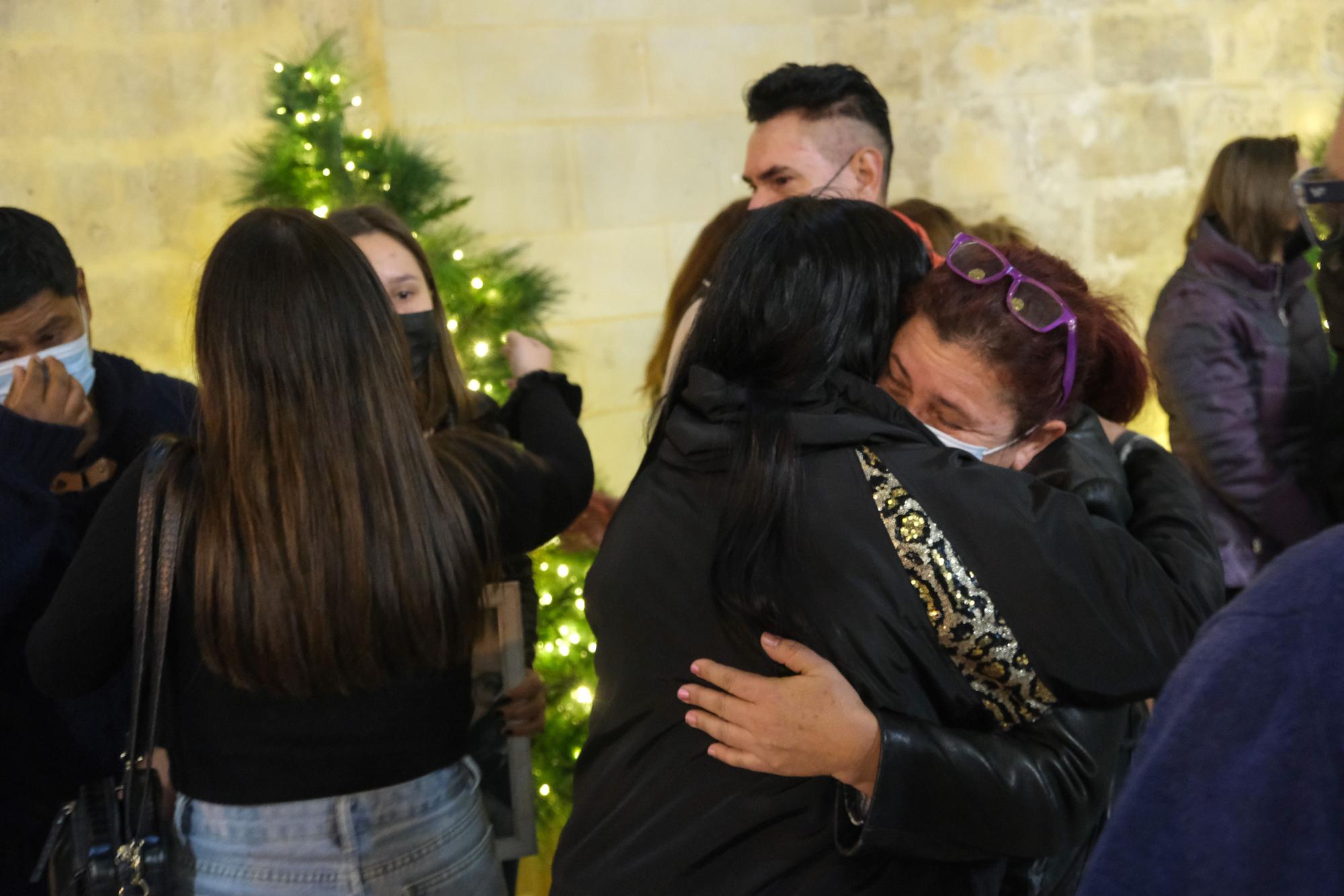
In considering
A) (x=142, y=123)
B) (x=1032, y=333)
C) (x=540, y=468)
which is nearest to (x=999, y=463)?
(x=1032, y=333)

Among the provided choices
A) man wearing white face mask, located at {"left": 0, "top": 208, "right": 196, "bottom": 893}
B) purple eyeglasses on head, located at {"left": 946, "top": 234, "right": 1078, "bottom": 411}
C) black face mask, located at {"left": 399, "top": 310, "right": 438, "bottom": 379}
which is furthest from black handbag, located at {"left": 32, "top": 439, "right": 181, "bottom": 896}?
purple eyeglasses on head, located at {"left": 946, "top": 234, "right": 1078, "bottom": 411}

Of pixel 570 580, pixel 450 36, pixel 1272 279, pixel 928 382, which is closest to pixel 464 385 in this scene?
pixel 570 580

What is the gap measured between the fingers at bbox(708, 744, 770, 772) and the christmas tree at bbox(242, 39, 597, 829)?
157 cm

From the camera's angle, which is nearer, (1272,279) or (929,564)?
(929,564)

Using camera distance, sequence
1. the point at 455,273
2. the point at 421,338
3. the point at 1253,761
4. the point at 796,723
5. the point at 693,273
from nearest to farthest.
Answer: the point at 1253,761
the point at 796,723
the point at 421,338
the point at 455,273
the point at 693,273

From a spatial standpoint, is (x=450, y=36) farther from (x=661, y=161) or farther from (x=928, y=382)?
(x=928, y=382)

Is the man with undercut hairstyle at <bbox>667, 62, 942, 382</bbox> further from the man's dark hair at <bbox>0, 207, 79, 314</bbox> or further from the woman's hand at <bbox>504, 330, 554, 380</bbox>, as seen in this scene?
the man's dark hair at <bbox>0, 207, 79, 314</bbox>

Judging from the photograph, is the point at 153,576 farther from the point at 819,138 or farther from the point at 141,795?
the point at 819,138

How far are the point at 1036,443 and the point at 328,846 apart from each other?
1.11 meters

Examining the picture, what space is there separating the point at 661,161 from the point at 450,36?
0.82m

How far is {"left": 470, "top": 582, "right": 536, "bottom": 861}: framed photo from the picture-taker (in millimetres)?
1977

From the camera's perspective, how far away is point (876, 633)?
129 centimetres

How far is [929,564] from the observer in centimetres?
126

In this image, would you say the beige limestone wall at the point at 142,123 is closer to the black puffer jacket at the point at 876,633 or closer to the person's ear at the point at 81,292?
the person's ear at the point at 81,292
